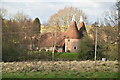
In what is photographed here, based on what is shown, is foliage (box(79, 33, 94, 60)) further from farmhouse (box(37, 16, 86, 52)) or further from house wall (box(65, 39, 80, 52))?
house wall (box(65, 39, 80, 52))

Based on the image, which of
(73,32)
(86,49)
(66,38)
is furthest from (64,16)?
(86,49)

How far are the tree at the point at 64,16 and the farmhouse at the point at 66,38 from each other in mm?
1023

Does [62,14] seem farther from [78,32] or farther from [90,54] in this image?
[90,54]

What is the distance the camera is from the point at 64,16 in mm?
43875

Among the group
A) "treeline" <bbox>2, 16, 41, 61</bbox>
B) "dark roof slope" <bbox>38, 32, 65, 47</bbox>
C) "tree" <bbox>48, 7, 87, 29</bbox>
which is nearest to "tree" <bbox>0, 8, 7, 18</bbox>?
"treeline" <bbox>2, 16, 41, 61</bbox>

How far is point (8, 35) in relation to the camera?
990 inches

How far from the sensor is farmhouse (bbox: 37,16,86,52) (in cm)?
4259

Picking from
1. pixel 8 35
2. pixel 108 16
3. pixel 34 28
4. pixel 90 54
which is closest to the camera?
pixel 8 35

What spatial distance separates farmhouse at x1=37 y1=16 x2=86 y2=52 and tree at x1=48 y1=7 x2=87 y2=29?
3.35 feet

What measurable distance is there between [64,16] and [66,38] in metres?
4.82

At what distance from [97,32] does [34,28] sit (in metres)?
10.5

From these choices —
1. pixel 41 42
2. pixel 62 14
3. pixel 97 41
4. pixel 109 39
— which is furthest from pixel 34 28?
pixel 109 39

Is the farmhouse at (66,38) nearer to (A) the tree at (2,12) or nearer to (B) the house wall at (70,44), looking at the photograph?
(B) the house wall at (70,44)

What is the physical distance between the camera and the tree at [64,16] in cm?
4121
